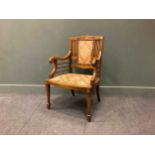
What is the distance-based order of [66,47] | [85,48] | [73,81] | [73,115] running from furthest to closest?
[66,47] < [85,48] < [73,115] < [73,81]

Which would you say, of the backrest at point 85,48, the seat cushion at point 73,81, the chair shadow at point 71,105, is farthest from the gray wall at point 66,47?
the seat cushion at point 73,81

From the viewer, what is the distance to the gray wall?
2691 millimetres

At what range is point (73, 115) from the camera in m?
2.31

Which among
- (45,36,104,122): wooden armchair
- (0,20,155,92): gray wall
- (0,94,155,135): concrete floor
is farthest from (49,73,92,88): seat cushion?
(0,20,155,92): gray wall

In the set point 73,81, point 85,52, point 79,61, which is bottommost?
point 73,81

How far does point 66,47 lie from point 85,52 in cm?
41

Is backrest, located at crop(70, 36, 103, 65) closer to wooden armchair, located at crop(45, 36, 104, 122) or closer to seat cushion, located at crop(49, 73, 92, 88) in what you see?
wooden armchair, located at crop(45, 36, 104, 122)

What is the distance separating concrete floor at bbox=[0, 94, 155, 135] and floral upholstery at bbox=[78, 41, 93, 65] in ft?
2.00

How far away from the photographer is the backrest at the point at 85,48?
248 cm

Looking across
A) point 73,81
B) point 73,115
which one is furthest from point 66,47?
point 73,115

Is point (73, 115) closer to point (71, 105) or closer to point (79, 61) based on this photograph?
point (71, 105)

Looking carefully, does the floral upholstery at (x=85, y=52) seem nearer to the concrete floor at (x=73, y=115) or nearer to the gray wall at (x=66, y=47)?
the gray wall at (x=66, y=47)

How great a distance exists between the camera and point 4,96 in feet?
9.46
